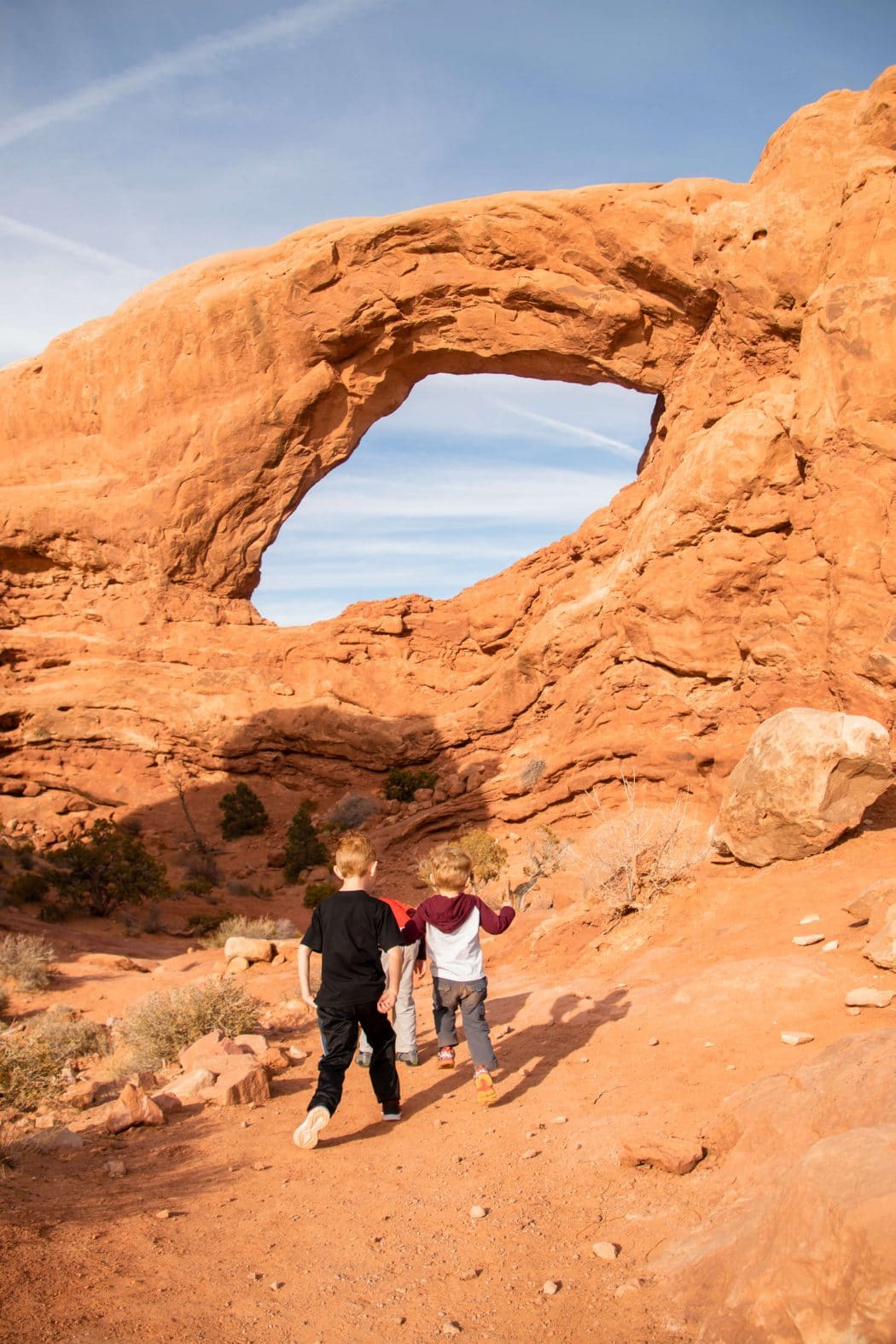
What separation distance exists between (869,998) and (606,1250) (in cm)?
253

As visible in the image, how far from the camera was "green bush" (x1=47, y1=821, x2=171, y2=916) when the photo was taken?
50.8ft

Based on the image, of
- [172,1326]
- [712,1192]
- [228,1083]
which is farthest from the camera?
[228,1083]

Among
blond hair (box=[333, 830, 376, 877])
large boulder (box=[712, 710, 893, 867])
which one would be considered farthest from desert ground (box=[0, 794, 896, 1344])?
blond hair (box=[333, 830, 376, 877])

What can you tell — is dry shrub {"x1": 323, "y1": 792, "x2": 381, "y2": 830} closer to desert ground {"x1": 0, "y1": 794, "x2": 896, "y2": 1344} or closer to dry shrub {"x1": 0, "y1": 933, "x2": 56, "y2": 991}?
dry shrub {"x1": 0, "y1": 933, "x2": 56, "y2": 991}

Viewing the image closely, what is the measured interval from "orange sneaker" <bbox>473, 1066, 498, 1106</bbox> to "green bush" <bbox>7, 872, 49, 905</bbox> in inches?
478

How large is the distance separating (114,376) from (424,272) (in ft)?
24.5

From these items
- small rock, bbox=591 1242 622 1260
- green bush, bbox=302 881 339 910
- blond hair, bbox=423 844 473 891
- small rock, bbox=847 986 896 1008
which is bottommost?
green bush, bbox=302 881 339 910

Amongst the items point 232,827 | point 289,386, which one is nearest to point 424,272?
point 289,386

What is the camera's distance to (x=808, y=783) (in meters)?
7.57

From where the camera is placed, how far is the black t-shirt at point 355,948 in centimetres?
487

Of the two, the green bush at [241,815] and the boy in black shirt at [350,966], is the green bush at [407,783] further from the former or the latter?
the boy in black shirt at [350,966]

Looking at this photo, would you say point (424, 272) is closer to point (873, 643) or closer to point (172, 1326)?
point (873, 643)

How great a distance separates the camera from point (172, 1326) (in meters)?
2.80

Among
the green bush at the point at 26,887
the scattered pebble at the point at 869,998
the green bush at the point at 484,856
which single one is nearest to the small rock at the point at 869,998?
the scattered pebble at the point at 869,998
